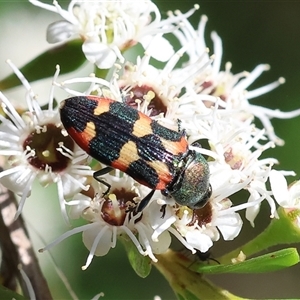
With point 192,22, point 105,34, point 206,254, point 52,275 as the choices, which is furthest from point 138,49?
point 206,254

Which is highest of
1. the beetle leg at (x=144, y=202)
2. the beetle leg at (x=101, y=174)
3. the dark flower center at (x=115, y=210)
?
the beetle leg at (x=101, y=174)

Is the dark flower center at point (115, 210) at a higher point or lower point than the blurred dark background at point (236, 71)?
higher

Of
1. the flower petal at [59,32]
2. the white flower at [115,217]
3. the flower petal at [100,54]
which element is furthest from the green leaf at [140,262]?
the flower petal at [59,32]

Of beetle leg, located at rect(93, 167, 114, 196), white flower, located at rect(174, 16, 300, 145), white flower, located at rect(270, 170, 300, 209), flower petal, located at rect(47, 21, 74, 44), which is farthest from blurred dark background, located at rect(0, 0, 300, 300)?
beetle leg, located at rect(93, 167, 114, 196)

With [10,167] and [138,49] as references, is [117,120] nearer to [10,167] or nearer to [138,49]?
[10,167]

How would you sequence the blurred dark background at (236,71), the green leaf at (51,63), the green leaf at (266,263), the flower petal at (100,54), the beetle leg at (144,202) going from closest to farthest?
the green leaf at (266,263)
the beetle leg at (144,202)
the flower petal at (100,54)
the green leaf at (51,63)
the blurred dark background at (236,71)

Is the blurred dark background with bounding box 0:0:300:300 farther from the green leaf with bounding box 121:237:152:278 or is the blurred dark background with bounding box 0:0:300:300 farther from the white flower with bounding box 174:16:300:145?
the green leaf with bounding box 121:237:152:278

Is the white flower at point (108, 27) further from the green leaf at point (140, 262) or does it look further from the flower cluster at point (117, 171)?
the green leaf at point (140, 262)
